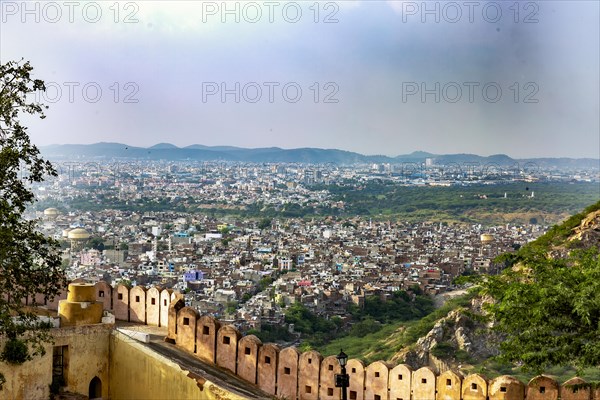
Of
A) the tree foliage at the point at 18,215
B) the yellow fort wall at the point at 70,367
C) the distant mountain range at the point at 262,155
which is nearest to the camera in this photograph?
the tree foliage at the point at 18,215

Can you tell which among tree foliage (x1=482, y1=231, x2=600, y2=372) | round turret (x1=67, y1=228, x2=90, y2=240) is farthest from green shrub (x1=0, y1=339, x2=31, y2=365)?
round turret (x1=67, y1=228, x2=90, y2=240)

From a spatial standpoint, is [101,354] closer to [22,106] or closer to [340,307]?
[22,106]

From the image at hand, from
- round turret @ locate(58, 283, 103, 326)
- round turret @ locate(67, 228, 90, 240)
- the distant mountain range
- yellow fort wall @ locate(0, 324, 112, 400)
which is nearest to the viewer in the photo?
yellow fort wall @ locate(0, 324, 112, 400)

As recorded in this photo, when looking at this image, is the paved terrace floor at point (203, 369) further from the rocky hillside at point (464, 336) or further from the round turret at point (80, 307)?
the rocky hillside at point (464, 336)

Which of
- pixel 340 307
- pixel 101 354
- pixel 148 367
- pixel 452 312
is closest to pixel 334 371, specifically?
pixel 148 367

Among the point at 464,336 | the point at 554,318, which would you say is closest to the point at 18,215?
the point at 554,318

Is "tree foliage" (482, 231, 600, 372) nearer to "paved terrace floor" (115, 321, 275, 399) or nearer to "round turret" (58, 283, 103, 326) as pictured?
"paved terrace floor" (115, 321, 275, 399)

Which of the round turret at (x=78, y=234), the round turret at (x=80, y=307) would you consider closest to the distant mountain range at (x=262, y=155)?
Result: the round turret at (x=78, y=234)
